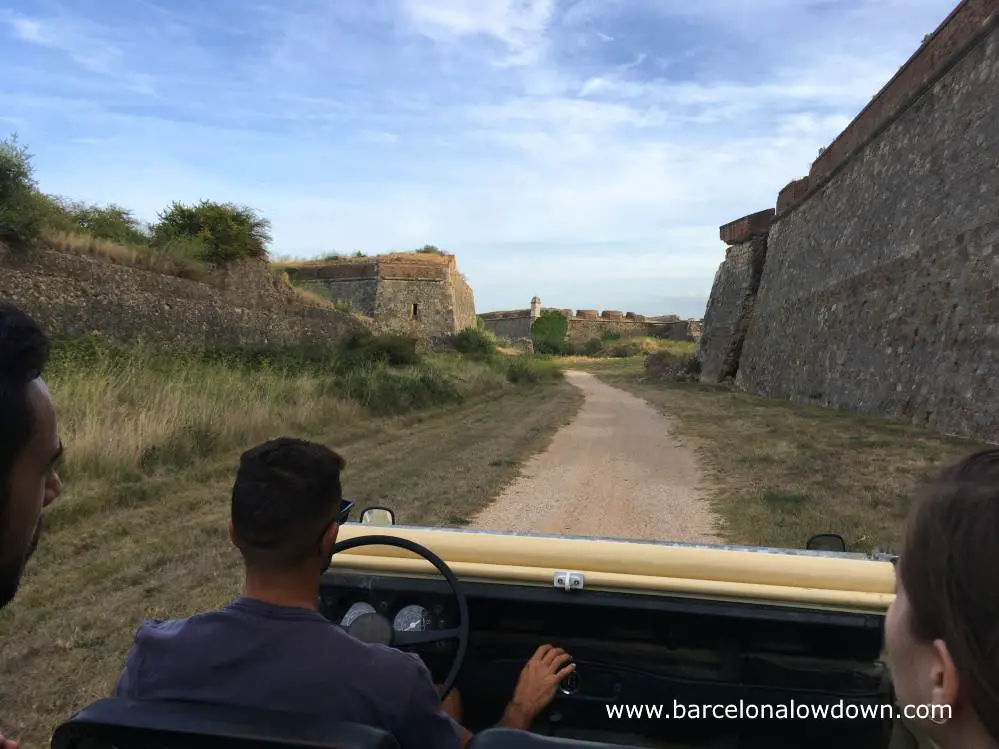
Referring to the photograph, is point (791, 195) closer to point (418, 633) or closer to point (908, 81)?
point (908, 81)

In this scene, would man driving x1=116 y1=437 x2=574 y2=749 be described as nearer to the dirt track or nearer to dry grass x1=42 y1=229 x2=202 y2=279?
the dirt track

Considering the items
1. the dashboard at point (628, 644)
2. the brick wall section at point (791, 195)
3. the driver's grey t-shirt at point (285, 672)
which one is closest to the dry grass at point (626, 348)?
the brick wall section at point (791, 195)

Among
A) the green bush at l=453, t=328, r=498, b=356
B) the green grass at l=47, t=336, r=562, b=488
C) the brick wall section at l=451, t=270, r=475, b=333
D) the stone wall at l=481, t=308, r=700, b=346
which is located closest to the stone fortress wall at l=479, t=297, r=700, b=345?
the stone wall at l=481, t=308, r=700, b=346

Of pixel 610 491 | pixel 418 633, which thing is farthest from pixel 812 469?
pixel 418 633

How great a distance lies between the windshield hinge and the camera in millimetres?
2342

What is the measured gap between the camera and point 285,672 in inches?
58.2

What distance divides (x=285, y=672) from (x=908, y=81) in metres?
18.2

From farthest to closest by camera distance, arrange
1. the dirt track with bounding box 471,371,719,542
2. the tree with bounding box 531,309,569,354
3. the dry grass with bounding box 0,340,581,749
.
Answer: the tree with bounding box 531,309,569,354 < the dirt track with bounding box 471,371,719,542 < the dry grass with bounding box 0,340,581,749

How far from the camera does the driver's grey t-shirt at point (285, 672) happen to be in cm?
146

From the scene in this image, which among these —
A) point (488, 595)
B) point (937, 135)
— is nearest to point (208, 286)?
point (937, 135)

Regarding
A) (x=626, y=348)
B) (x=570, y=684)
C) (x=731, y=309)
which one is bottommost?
(x=626, y=348)

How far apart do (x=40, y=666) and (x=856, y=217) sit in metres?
19.1

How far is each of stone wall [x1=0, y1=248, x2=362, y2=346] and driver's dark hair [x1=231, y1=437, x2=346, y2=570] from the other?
16.1 metres

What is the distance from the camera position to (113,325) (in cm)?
1752
